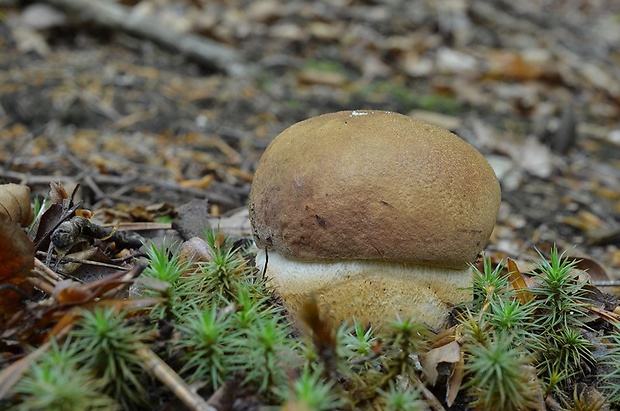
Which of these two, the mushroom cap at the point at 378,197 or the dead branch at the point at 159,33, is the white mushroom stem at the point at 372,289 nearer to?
the mushroom cap at the point at 378,197

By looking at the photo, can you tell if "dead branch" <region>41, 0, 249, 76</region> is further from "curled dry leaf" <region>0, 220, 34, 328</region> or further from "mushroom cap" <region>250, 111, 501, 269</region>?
"curled dry leaf" <region>0, 220, 34, 328</region>

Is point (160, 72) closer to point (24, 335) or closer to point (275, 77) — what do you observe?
point (275, 77)

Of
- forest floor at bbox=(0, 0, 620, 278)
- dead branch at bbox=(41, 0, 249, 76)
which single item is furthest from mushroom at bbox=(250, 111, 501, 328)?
dead branch at bbox=(41, 0, 249, 76)

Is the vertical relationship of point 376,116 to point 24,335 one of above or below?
above

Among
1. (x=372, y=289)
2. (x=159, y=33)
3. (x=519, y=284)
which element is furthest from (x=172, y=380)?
(x=159, y=33)

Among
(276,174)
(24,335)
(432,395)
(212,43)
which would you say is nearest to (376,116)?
(276,174)

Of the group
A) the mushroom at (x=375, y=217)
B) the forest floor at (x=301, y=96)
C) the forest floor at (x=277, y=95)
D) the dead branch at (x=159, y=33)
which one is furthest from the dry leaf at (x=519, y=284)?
the dead branch at (x=159, y=33)
